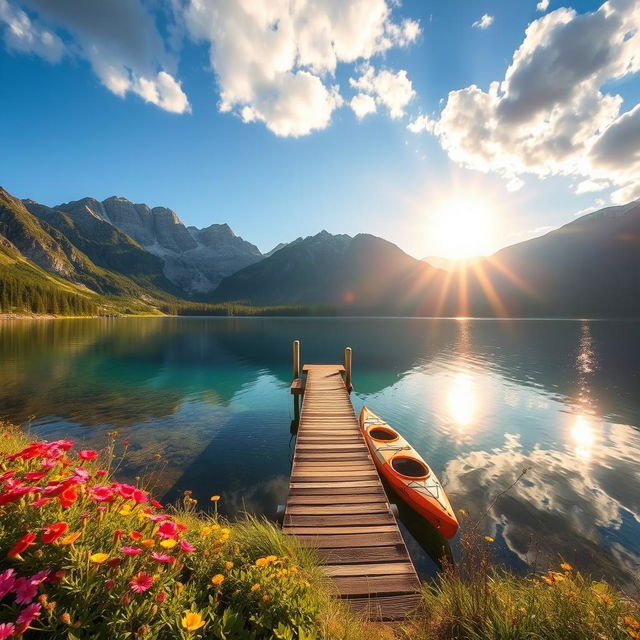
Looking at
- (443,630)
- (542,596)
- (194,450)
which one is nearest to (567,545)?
(542,596)

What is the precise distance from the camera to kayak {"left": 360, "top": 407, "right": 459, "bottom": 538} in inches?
377

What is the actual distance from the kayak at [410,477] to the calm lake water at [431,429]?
111 cm

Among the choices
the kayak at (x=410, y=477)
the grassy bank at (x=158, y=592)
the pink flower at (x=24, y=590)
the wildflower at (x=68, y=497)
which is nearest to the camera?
the pink flower at (x=24, y=590)

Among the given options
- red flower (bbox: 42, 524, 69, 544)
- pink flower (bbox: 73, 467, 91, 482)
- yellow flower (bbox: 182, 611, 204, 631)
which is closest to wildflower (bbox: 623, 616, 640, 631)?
yellow flower (bbox: 182, 611, 204, 631)

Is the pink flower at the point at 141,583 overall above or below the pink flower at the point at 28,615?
below

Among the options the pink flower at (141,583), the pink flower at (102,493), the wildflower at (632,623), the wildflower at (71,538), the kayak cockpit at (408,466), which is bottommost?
the kayak cockpit at (408,466)

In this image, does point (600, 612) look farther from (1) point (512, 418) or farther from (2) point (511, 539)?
(1) point (512, 418)

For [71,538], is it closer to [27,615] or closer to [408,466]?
[27,615]

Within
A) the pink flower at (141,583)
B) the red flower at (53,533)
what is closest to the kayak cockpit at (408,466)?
the pink flower at (141,583)

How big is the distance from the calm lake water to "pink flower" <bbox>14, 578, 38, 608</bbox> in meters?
6.10

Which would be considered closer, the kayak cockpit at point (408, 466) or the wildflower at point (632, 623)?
the wildflower at point (632, 623)

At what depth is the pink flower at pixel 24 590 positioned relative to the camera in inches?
99.9

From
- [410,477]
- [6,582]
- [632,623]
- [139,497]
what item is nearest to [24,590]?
[6,582]

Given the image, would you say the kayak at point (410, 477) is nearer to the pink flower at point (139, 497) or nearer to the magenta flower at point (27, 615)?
the pink flower at point (139, 497)
